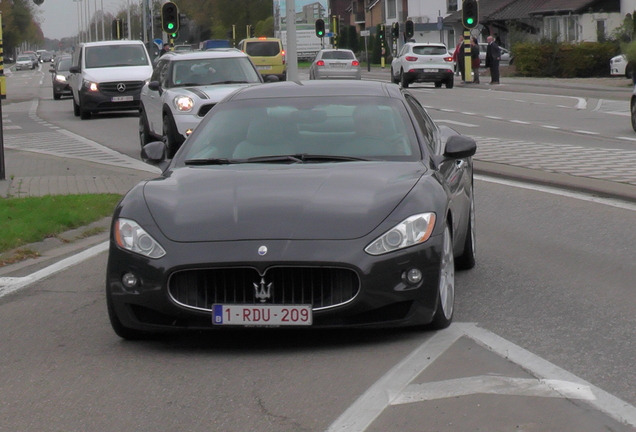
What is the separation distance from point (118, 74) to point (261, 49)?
64.2 feet

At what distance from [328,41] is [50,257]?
9546 cm

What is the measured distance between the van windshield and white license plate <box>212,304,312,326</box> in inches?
1692

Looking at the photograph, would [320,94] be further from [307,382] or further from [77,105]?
[77,105]

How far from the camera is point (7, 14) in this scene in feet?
493

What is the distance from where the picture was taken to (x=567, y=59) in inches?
1900

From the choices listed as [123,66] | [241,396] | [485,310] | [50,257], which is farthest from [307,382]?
[123,66]

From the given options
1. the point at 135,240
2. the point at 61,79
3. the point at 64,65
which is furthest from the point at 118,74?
the point at 135,240

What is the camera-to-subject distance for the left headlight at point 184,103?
17641mm

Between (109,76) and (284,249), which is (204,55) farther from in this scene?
(284,249)

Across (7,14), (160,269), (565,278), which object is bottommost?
(565,278)

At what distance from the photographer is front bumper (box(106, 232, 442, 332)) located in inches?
221

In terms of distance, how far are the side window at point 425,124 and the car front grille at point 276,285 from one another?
171cm

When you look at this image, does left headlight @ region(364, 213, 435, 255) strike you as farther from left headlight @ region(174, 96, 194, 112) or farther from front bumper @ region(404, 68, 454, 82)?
front bumper @ region(404, 68, 454, 82)

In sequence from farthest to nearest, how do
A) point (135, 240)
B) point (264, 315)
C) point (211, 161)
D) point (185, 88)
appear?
point (185, 88)
point (211, 161)
point (135, 240)
point (264, 315)
